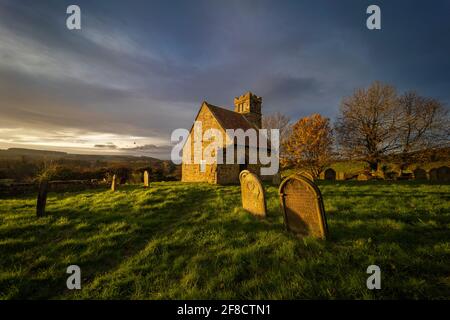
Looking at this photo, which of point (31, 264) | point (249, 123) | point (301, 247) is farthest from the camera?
point (249, 123)

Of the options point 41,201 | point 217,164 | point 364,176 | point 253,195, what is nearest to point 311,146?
point 364,176

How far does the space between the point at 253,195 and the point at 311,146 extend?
18353 mm

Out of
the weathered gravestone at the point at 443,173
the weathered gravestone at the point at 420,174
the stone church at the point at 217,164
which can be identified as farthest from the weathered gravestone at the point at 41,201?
the weathered gravestone at the point at 420,174

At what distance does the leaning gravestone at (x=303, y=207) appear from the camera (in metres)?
4.29

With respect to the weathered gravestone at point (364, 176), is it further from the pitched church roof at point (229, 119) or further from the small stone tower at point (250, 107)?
the small stone tower at point (250, 107)

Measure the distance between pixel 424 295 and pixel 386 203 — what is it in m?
6.28

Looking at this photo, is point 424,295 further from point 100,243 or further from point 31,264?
point 31,264

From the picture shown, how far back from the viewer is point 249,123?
23516mm

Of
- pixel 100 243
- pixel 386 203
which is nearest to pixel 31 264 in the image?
pixel 100 243

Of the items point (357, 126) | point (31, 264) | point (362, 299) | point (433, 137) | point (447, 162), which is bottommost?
point (31, 264)

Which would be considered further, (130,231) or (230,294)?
(130,231)

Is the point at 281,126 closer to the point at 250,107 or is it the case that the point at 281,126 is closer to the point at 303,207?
the point at 250,107

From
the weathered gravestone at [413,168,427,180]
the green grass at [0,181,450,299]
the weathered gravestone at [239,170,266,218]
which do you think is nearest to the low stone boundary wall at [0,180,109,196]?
the green grass at [0,181,450,299]

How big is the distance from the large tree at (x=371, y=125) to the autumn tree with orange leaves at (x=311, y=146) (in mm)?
1951
